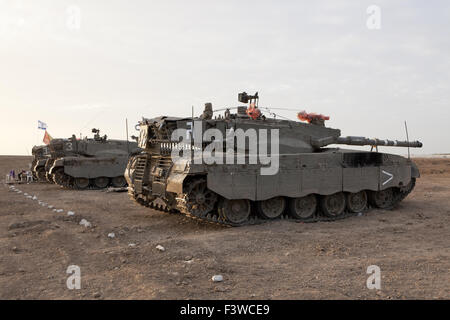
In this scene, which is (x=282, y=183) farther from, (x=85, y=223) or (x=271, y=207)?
(x=85, y=223)

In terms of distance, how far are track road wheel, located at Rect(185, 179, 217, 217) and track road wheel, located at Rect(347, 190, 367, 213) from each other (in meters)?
4.76

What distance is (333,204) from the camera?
1228 cm

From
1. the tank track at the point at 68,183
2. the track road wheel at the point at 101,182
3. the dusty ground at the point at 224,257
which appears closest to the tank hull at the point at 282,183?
the dusty ground at the point at 224,257

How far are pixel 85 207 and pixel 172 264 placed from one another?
907 cm

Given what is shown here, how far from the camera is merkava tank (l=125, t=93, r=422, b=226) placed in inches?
401

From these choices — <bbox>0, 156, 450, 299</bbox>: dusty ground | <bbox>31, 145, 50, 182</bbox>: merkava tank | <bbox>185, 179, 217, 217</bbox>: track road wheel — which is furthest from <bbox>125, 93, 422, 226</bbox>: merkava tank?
<bbox>31, 145, 50, 182</bbox>: merkava tank

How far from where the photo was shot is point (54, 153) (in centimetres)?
2453

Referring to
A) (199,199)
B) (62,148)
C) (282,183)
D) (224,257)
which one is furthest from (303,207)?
(62,148)

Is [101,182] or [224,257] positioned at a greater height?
[101,182]

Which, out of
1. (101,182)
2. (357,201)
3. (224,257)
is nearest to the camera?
(224,257)

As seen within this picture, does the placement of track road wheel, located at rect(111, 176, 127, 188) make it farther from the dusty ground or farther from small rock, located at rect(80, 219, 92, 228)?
small rock, located at rect(80, 219, 92, 228)

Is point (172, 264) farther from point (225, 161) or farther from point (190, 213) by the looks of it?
point (225, 161)

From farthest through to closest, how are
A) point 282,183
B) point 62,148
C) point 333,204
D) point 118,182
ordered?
1. point 62,148
2. point 118,182
3. point 333,204
4. point 282,183

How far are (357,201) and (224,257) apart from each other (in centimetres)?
707
